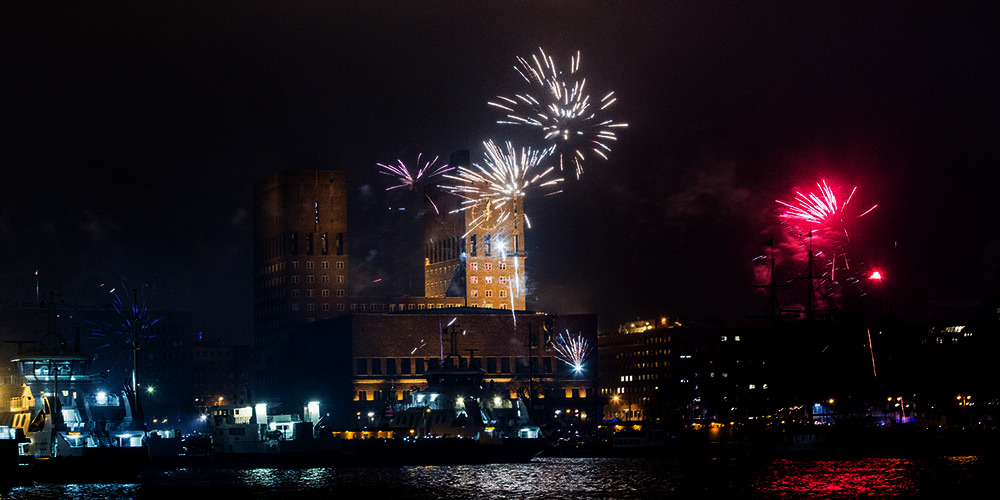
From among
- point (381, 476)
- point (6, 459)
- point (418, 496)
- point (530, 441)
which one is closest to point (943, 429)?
point (530, 441)

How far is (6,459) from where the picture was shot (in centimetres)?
10369

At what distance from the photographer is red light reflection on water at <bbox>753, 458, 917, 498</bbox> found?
345ft

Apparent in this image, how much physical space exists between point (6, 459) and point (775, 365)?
395 ft

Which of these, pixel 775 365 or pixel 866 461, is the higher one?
pixel 775 365

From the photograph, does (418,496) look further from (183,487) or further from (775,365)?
(775,365)

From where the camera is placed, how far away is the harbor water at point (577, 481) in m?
107

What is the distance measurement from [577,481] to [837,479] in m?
21.7

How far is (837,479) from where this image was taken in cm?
11762

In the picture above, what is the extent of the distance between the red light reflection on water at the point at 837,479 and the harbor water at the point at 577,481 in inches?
3.1

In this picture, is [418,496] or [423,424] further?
[423,424]

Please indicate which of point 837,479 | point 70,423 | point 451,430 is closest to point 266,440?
point 451,430

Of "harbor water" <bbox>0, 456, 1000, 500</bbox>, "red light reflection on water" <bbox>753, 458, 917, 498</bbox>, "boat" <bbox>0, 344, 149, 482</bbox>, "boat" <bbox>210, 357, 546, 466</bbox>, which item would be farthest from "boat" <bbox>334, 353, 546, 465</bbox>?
"red light reflection on water" <bbox>753, 458, 917, 498</bbox>

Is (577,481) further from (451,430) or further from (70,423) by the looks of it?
(70,423)

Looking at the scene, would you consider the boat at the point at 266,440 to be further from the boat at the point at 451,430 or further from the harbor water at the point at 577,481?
the boat at the point at 451,430
